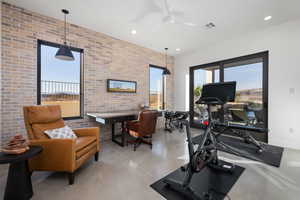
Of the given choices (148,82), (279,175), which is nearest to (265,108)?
(279,175)

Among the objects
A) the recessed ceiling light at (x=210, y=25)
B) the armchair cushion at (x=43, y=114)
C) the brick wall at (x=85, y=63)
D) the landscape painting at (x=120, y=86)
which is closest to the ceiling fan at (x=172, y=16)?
the recessed ceiling light at (x=210, y=25)

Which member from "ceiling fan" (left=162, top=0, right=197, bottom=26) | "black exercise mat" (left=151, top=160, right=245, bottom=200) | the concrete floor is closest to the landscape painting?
the concrete floor

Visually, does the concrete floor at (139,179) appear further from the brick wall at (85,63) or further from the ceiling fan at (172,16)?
the ceiling fan at (172,16)

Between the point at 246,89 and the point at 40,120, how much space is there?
498 centimetres

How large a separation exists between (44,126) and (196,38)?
4321mm

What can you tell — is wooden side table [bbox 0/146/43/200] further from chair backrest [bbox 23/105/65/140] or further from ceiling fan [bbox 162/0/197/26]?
ceiling fan [bbox 162/0/197/26]

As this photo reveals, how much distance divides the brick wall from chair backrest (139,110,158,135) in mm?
1383

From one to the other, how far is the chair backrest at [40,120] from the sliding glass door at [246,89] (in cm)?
321

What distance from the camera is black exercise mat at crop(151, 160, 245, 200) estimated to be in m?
1.61

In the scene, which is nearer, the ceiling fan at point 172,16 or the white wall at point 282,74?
the ceiling fan at point 172,16

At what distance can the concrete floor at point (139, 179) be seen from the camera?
160cm

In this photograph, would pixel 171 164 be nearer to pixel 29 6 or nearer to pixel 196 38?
pixel 196 38

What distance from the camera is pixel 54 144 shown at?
1.77 metres

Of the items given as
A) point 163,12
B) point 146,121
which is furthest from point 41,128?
point 163,12
